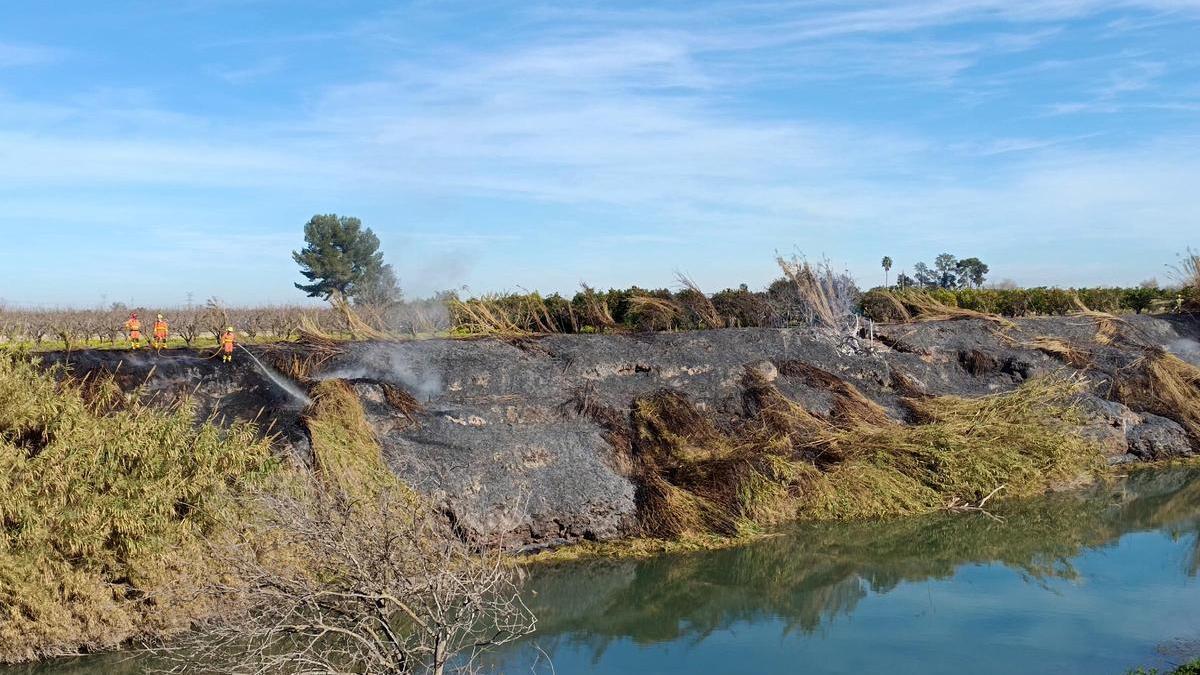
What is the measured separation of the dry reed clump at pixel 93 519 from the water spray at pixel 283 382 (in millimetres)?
3976

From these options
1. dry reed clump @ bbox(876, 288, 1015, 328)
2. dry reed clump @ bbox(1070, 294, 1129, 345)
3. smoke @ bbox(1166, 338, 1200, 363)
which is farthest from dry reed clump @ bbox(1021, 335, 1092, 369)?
smoke @ bbox(1166, 338, 1200, 363)

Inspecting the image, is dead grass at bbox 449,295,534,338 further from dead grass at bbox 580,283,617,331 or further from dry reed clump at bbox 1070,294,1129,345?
dry reed clump at bbox 1070,294,1129,345

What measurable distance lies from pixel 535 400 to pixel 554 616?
6125mm

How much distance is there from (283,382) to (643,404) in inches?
241

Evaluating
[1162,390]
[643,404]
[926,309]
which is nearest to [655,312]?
[643,404]

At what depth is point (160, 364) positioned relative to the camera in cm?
1670

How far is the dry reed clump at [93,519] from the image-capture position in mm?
11102

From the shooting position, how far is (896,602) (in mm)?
13984

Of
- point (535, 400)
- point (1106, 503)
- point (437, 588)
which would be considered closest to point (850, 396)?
point (1106, 503)

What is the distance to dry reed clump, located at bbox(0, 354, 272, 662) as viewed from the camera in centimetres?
1110

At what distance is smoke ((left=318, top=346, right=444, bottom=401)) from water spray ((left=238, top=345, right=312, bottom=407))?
87 centimetres

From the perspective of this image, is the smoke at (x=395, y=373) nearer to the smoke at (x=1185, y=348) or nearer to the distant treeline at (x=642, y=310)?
the distant treeline at (x=642, y=310)

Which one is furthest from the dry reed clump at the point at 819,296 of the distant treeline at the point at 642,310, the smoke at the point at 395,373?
the smoke at the point at 395,373

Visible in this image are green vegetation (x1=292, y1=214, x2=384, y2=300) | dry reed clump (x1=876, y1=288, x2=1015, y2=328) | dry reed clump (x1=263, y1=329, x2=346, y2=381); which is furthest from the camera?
green vegetation (x1=292, y1=214, x2=384, y2=300)
